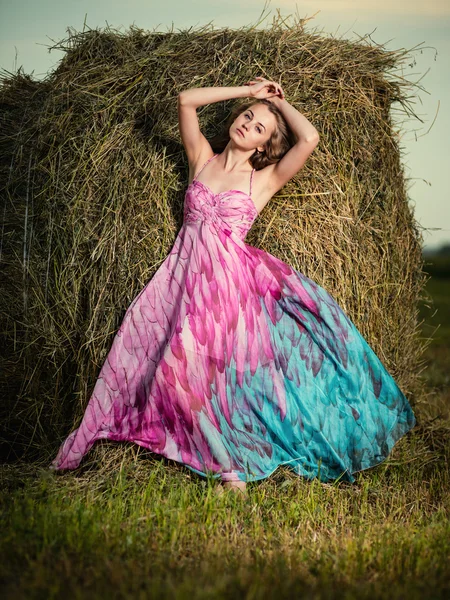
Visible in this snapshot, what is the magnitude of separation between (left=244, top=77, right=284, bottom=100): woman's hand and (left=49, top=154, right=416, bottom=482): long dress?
0.57 meters

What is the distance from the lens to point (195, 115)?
391 centimetres

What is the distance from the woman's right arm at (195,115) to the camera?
3857 millimetres

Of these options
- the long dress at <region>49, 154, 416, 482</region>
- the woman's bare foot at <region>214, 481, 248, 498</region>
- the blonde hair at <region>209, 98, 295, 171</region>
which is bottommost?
the woman's bare foot at <region>214, 481, 248, 498</region>

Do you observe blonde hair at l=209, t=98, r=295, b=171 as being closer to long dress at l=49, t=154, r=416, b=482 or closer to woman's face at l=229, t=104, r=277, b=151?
woman's face at l=229, t=104, r=277, b=151

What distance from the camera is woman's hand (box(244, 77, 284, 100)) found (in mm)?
3951

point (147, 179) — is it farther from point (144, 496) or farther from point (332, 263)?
point (144, 496)

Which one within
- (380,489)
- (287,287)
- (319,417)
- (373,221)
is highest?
(373,221)

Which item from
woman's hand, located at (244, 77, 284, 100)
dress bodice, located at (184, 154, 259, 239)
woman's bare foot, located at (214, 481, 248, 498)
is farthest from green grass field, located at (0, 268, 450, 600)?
woman's hand, located at (244, 77, 284, 100)

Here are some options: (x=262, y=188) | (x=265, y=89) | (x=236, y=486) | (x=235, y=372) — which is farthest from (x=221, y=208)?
(x=236, y=486)

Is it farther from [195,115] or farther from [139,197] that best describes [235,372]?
[195,115]

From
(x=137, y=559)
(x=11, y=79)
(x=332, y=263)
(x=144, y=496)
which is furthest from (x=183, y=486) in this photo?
(x=11, y=79)

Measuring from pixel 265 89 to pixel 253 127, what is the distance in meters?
0.24

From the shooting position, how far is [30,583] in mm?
2393

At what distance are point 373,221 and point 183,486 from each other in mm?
1995
